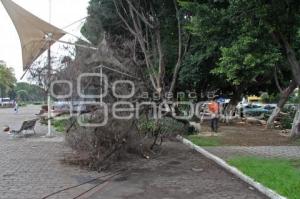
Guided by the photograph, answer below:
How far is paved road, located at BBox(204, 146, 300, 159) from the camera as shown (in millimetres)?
14773

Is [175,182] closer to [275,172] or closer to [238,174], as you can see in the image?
[238,174]

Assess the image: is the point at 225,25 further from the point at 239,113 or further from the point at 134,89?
the point at 239,113

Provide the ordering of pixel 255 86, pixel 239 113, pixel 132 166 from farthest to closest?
1. pixel 239 113
2. pixel 255 86
3. pixel 132 166

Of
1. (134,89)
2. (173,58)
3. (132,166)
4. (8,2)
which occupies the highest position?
(8,2)

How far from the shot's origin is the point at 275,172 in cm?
1123

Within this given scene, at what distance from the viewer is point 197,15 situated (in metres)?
18.6

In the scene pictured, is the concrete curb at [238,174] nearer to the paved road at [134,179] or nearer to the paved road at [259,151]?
the paved road at [134,179]

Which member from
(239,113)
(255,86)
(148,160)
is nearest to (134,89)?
(148,160)

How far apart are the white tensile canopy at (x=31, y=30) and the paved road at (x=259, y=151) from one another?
1049 cm

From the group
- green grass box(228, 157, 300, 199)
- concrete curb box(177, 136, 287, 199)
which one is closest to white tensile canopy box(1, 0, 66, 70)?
concrete curb box(177, 136, 287, 199)

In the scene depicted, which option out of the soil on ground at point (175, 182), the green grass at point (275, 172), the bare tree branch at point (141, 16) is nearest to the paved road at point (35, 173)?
the soil on ground at point (175, 182)

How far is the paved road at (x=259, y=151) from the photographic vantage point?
14773 mm

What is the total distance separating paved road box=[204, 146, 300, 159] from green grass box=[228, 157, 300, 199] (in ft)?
3.50

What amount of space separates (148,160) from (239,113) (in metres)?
26.4
